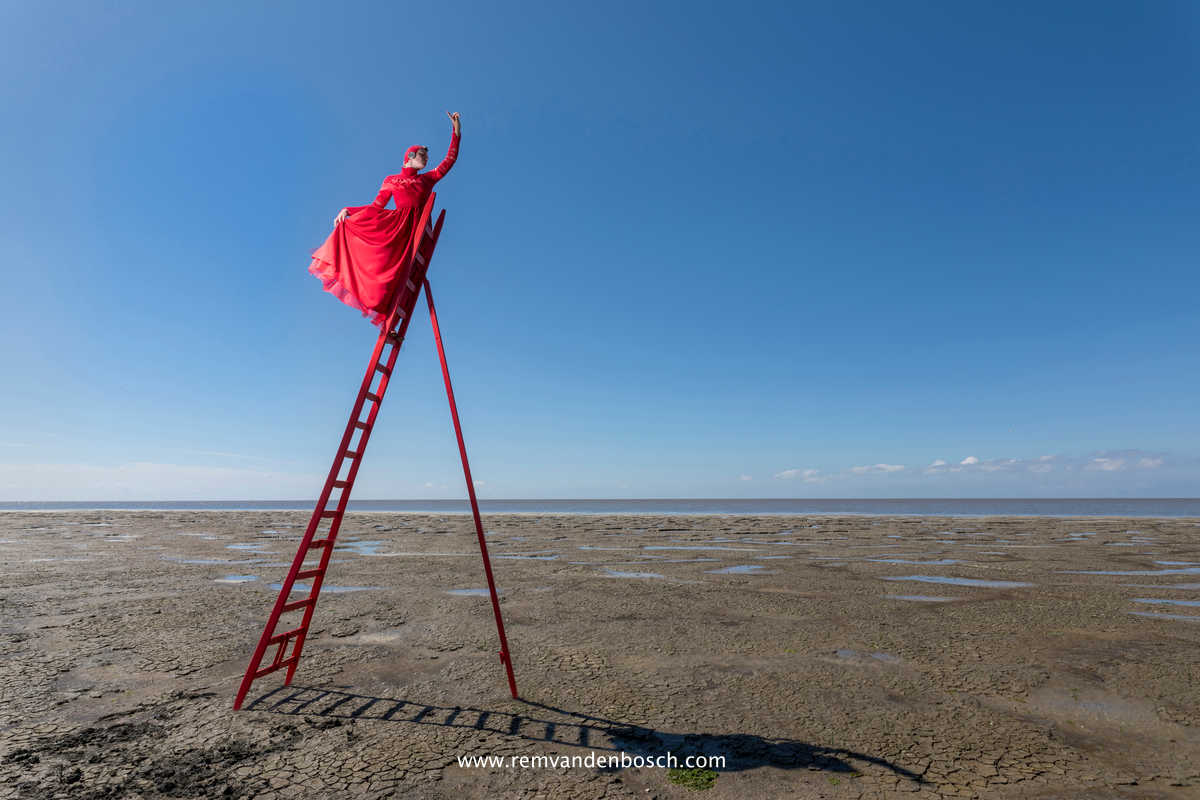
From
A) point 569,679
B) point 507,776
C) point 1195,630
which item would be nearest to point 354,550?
point 569,679

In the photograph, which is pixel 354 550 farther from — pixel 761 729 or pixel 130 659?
pixel 761 729

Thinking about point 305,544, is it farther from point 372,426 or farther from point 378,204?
point 378,204

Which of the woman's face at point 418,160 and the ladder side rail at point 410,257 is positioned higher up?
the woman's face at point 418,160

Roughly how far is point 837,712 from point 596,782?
90.2 inches

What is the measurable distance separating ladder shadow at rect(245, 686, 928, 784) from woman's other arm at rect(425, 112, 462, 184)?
459 centimetres

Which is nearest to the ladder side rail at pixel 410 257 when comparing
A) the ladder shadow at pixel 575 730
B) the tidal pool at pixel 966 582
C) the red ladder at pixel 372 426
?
the red ladder at pixel 372 426

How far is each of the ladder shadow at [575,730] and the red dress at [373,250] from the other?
331 centimetres

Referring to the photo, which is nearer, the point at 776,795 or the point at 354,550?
the point at 776,795

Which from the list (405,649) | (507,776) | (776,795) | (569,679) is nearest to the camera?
(776,795)

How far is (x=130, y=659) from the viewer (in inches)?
245

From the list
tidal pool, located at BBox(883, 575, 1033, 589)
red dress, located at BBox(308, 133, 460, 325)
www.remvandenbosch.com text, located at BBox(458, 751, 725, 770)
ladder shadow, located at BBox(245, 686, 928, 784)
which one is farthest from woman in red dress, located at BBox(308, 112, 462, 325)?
tidal pool, located at BBox(883, 575, 1033, 589)

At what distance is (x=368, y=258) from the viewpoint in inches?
194

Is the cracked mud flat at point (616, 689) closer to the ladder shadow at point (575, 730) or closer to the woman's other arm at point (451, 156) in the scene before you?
the ladder shadow at point (575, 730)

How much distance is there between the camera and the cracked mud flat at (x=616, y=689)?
3713 millimetres
